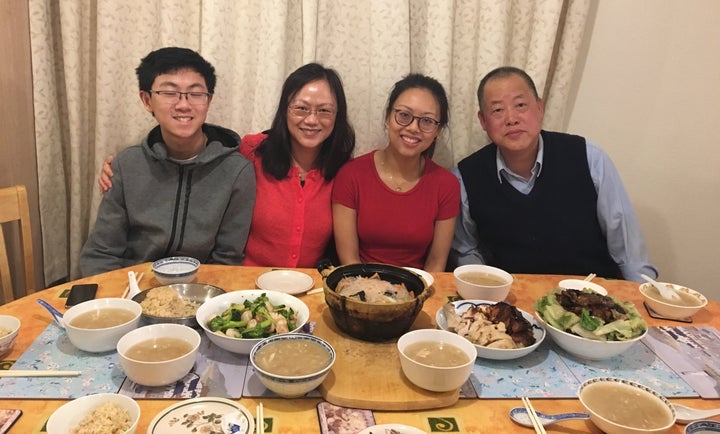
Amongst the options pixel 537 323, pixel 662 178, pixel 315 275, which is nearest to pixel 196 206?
pixel 315 275

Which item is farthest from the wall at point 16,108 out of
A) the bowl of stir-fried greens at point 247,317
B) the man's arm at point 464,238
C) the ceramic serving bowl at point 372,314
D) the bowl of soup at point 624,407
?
the bowl of soup at point 624,407

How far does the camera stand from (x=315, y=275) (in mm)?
1950

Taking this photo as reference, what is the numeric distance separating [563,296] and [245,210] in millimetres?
1434

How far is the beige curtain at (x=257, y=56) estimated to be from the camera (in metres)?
2.61

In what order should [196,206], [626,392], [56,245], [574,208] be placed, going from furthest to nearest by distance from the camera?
[56,245] → [574,208] → [196,206] → [626,392]

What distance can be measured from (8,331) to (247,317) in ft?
2.08

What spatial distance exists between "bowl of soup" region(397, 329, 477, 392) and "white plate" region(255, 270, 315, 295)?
1.87 ft

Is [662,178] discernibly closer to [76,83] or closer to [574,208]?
[574,208]

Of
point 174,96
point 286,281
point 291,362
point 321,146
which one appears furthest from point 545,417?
point 174,96

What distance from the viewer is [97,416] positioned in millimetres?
1059

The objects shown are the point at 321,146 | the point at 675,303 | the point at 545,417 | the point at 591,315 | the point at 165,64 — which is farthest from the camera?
the point at 321,146

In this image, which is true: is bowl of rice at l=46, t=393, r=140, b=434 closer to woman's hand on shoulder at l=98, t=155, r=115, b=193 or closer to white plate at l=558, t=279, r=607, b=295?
woman's hand on shoulder at l=98, t=155, r=115, b=193

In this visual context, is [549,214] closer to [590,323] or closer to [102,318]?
[590,323]

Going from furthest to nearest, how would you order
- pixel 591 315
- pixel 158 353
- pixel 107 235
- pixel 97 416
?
1. pixel 107 235
2. pixel 591 315
3. pixel 158 353
4. pixel 97 416
